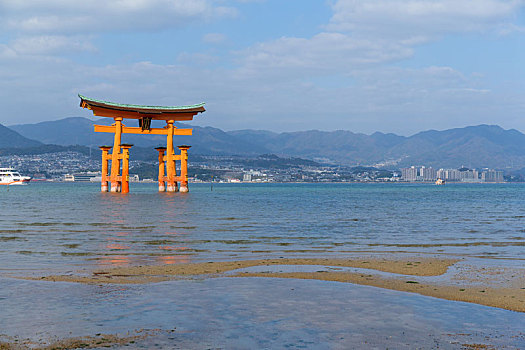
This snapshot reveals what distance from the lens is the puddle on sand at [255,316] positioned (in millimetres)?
7656

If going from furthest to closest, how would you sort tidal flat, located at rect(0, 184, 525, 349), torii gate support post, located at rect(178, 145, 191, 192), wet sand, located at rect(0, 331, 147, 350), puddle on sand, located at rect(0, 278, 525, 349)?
torii gate support post, located at rect(178, 145, 191, 192)
tidal flat, located at rect(0, 184, 525, 349)
puddle on sand, located at rect(0, 278, 525, 349)
wet sand, located at rect(0, 331, 147, 350)

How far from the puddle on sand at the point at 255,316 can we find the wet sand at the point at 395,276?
0.78m

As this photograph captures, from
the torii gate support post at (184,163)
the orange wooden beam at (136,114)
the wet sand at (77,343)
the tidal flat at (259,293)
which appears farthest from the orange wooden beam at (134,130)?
the wet sand at (77,343)

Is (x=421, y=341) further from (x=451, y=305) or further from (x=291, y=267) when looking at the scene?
(x=291, y=267)

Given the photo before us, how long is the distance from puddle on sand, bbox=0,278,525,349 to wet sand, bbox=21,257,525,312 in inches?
30.8

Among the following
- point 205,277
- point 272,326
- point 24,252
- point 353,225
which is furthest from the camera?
point 353,225

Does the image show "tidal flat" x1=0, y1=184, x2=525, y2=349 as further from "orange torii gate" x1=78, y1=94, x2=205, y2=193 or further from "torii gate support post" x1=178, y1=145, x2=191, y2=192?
"torii gate support post" x1=178, y1=145, x2=191, y2=192

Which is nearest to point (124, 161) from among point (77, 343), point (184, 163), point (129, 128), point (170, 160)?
point (129, 128)

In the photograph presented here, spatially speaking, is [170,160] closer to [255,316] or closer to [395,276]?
[395,276]

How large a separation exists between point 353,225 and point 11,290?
22.8m

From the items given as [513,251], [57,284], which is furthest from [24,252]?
[513,251]

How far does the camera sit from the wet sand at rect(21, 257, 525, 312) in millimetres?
11180

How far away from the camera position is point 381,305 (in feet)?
32.3

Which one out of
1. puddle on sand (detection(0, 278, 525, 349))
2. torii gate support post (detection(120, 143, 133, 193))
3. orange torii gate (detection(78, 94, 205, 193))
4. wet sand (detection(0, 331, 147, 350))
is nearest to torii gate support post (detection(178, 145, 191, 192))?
orange torii gate (detection(78, 94, 205, 193))
